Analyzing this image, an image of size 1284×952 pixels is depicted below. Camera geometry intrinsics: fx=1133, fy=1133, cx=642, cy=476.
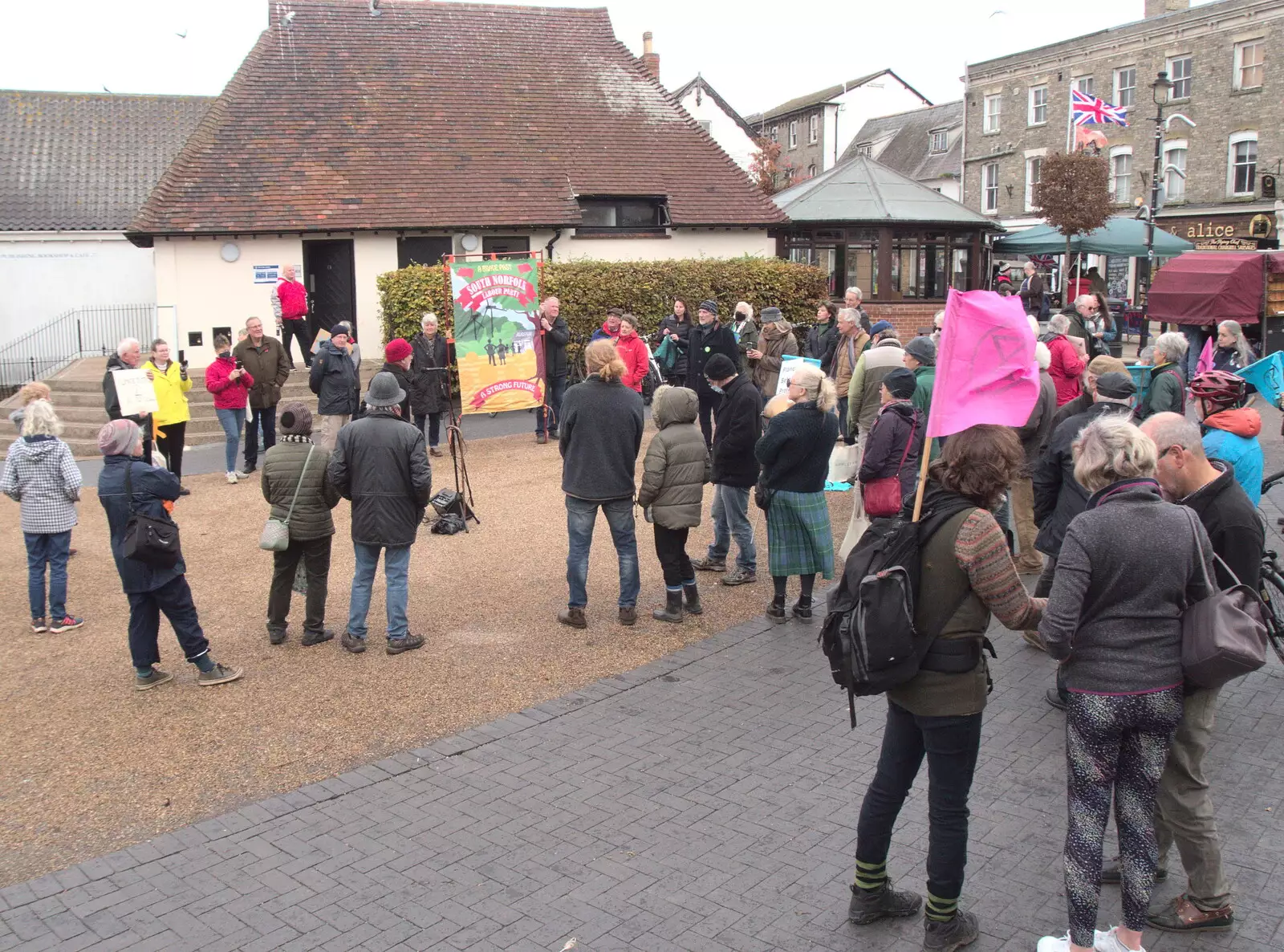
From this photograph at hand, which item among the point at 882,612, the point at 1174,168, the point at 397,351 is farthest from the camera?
the point at 1174,168

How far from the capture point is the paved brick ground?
4.38 m

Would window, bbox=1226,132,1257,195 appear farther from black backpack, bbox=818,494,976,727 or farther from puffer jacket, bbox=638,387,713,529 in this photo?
black backpack, bbox=818,494,976,727

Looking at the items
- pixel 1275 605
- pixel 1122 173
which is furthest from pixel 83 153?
pixel 1122 173

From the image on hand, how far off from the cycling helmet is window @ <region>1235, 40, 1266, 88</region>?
34.7 m

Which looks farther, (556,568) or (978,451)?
(556,568)

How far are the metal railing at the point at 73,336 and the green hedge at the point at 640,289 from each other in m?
7.31

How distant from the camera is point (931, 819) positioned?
13.4 ft

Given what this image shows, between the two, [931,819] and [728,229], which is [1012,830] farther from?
[728,229]

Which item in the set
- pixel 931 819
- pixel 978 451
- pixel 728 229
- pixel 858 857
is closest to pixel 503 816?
pixel 858 857

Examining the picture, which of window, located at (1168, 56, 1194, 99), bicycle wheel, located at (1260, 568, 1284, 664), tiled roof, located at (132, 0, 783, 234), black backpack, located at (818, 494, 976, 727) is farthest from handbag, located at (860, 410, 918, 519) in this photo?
window, located at (1168, 56, 1194, 99)

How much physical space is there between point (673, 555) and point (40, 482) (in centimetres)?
447

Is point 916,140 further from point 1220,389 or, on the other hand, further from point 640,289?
point 1220,389

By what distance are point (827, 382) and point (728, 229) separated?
15751 mm

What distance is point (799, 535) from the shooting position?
7859 mm
